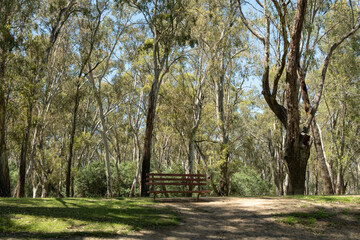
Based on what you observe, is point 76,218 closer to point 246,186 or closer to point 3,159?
point 3,159

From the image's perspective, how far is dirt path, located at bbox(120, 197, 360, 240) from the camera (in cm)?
681

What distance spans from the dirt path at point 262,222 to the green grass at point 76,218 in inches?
19.4

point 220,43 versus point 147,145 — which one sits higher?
point 220,43

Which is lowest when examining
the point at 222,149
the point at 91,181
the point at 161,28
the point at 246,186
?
the point at 246,186

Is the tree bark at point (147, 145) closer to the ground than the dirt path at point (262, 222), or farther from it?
farther from it

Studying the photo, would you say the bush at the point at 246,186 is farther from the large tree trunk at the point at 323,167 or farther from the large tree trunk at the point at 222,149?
the large tree trunk at the point at 323,167

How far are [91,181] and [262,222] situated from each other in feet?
66.3

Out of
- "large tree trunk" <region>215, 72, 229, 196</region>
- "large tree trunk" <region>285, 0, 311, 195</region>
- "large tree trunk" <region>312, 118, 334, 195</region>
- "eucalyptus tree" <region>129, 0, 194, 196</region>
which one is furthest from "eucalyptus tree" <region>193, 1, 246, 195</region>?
"large tree trunk" <region>285, 0, 311, 195</region>

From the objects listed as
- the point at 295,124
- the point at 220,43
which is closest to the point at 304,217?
the point at 295,124

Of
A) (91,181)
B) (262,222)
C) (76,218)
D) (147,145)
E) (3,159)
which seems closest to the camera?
(76,218)

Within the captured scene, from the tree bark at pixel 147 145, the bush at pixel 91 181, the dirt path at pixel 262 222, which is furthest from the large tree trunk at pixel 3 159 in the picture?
the bush at pixel 91 181

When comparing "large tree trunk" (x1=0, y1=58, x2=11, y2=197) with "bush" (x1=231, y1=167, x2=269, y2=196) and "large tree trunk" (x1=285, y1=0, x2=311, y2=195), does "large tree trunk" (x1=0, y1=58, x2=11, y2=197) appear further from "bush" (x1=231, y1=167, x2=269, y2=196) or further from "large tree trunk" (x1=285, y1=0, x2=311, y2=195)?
"bush" (x1=231, y1=167, x2=269, y2=196)

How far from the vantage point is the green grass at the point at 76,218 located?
21.4 feet

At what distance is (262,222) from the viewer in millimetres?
7668
